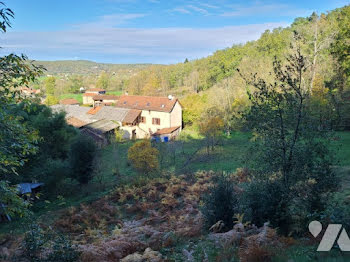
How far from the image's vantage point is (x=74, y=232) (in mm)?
12992

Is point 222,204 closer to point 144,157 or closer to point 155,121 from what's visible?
point 144,157

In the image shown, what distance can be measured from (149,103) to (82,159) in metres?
29.5

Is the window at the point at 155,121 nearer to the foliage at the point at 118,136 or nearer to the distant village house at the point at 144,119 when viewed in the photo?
the distant village house at the point at 144,119

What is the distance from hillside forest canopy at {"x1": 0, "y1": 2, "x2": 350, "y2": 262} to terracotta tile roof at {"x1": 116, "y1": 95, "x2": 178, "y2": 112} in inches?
581

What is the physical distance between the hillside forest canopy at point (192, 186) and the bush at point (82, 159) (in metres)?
0.08

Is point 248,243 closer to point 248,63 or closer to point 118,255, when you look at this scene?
point 118,255

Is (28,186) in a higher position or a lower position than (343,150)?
lower

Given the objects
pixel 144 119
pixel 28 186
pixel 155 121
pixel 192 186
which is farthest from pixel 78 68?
pixel 192 186

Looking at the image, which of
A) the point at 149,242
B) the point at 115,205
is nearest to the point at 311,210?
the point at 149,242

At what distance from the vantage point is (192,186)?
17969 millimetres

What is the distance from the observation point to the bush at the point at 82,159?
2036cm

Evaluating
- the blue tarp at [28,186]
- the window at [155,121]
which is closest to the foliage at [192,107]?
the window at [155,121]

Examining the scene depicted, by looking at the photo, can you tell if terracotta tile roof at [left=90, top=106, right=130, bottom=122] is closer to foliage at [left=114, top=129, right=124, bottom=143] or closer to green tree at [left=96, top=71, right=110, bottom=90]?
foliage at [left=114, top=129, right=124, bottom=143]

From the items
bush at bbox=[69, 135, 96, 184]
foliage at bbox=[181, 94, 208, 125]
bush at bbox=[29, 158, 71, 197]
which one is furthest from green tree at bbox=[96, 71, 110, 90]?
bush at bbox=[29, 158, 71, 197]
